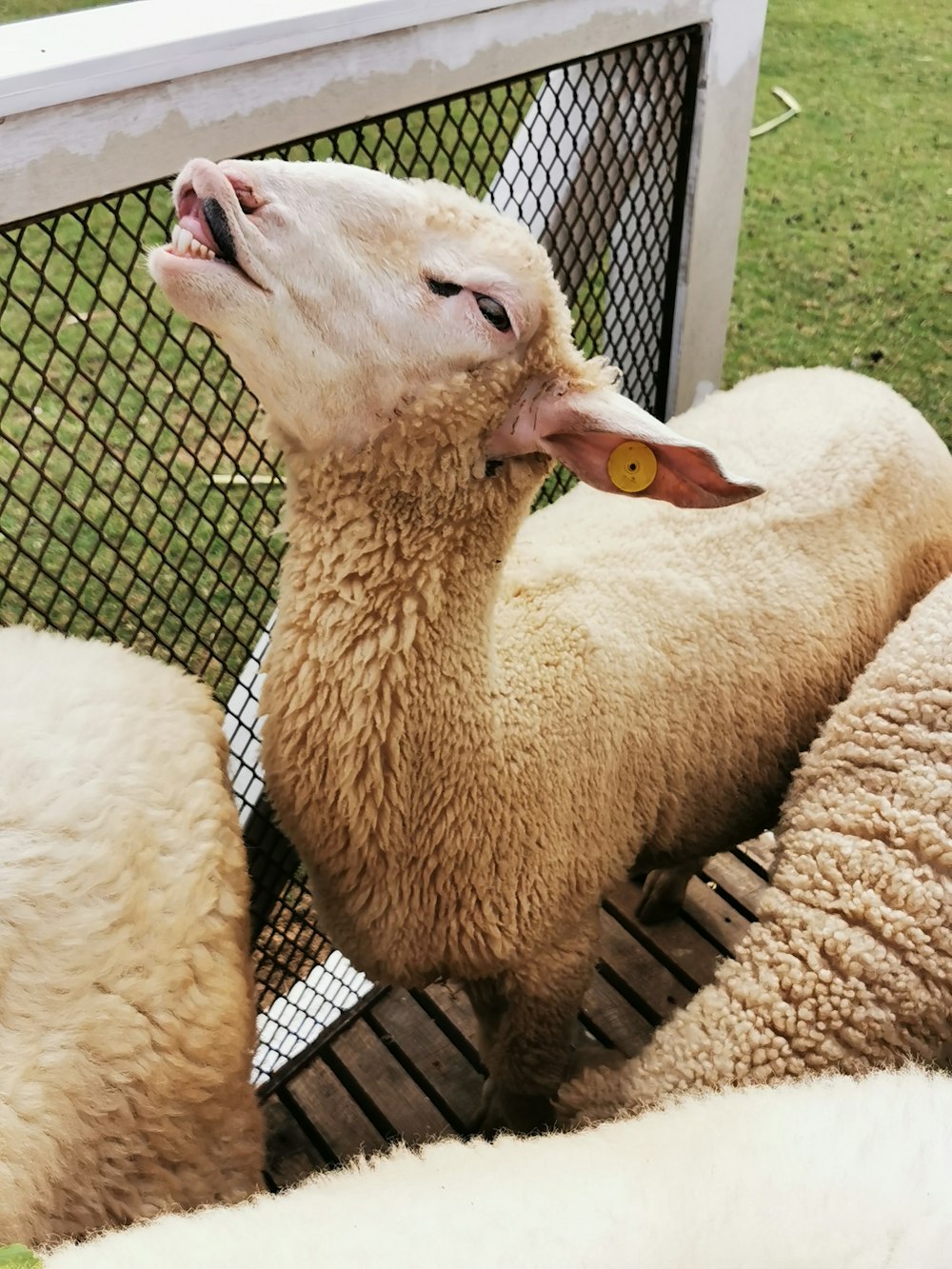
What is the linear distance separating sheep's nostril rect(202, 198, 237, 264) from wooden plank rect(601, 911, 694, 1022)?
169 centimetres

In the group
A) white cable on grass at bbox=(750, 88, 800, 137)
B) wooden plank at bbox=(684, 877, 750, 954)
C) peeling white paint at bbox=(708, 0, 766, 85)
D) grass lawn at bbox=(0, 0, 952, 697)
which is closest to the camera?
peeling white paint at bbox=(708, 0, 766, 85)

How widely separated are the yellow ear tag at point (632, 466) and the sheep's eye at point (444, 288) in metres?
0.29

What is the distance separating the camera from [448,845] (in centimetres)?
151

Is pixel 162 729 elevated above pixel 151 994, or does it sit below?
above

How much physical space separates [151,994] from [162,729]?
306 millimetres

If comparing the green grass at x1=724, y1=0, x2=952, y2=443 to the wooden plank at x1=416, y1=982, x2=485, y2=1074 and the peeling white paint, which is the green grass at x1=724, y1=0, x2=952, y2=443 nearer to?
the peeling white paint

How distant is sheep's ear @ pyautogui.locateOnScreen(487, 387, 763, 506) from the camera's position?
1.32 m

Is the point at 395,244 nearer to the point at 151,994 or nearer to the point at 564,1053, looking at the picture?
the point at 151,994

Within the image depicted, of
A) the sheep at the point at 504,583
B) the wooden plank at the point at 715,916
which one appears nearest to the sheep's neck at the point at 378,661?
the sheep at the point at 504,583

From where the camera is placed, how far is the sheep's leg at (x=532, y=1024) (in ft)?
5.41

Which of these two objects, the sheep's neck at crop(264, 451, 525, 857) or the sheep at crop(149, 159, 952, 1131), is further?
the sheep's neck at crop(264, 451, 525, 857)

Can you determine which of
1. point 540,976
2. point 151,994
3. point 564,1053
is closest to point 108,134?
point 151,994

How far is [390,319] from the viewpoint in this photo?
125 cm

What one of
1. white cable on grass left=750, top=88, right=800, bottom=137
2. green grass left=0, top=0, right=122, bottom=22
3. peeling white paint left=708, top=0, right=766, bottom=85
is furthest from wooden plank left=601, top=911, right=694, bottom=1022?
green grass left=0, top=0, right=122, bottom=22
